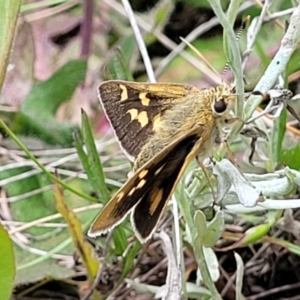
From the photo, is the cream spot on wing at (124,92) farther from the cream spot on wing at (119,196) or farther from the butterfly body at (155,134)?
the cream spot on wing at (119,196)

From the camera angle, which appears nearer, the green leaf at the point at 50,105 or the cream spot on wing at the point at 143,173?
the cream spot on wing at the point at 143,173

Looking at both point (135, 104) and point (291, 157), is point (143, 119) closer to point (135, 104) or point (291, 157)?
point (135, 104)

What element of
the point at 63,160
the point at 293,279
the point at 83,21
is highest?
the point at 83,21

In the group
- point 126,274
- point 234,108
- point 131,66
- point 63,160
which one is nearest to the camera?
point 234,108

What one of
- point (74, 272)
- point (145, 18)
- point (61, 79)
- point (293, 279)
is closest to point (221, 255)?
point (293, 279)

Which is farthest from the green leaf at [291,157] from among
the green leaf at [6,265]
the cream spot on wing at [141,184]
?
the green leaf at [6,265]

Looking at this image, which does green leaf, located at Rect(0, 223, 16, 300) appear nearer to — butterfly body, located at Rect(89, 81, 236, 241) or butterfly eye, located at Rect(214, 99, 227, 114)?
butterfly body, located at Rect(89, 81, 236, 241)

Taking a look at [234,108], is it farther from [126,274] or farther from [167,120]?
[126,274]
